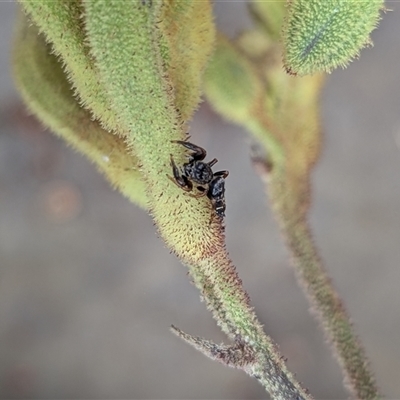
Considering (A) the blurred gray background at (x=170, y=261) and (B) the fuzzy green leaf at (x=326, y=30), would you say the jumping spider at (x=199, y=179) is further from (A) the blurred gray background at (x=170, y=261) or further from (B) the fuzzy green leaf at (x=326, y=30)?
(A) the blurred gray background at (x=170, y=261)

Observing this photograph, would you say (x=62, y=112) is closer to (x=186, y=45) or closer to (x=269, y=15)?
(x=186, y=45)

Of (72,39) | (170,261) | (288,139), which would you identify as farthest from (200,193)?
(170,261)

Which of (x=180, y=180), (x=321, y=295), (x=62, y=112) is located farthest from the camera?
(x=321, y=295)

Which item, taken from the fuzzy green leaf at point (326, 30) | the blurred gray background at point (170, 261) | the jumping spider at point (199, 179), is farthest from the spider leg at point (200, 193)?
the blurred gray background at point (170, 261)

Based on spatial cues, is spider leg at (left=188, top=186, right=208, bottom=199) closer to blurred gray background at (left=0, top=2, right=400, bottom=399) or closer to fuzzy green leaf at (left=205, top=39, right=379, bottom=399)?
fuzzy green leaf at (left=205, top=39, right=379, bottom=399)

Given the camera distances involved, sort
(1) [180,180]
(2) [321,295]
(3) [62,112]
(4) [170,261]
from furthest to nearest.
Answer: (4) [170,261], (2) [321,295], (3) [62,112], (1) [180,180]

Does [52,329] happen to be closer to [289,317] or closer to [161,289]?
[161,289]

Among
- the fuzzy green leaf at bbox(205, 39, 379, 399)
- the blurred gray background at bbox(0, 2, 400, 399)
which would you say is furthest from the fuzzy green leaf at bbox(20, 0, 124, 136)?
the blurred gray background at bbox(0, 2, 400, 399)
